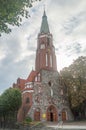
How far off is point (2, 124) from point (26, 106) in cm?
704

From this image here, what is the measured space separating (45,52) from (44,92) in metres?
12.1

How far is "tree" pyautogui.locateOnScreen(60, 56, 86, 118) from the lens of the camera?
50.1 m

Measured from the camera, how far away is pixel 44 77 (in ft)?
176

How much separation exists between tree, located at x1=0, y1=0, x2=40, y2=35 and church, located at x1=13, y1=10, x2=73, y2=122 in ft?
131

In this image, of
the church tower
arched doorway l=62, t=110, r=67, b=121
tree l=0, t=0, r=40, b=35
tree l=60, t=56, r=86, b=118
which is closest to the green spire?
the church tower

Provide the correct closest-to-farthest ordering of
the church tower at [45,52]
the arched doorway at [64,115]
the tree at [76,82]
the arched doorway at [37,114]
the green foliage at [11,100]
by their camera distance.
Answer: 1. the green foliage at [11,100]
2. the arched doorway at [37,114]
3. the tree at [76,82]
4. the arched doorway at [64,115]
5. the church tower at [45,52]

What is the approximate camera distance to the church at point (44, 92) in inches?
1973

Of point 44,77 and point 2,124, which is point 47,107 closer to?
point 44,77

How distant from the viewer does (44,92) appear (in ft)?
170

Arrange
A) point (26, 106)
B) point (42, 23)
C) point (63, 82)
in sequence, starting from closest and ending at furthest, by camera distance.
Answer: point (26, 106) → point (63, 82) → point (42, 23)

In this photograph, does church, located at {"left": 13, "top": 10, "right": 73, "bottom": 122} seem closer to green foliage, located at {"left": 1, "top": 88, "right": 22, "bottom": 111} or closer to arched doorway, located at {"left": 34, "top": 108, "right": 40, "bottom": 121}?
arched doorway, located at {"left": 34, "top": 108, "right": 40, "bottom": 121}

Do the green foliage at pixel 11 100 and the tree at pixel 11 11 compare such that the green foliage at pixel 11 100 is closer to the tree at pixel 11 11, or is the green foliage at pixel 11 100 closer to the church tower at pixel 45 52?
the church tower at pixel 45 52

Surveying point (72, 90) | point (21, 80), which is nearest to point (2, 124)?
point (21, 80)

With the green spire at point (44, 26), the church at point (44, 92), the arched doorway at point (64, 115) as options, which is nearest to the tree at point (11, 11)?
the church at point (44, 92)
